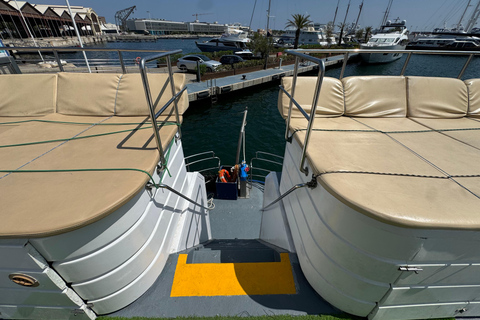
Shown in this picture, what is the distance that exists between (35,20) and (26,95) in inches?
2898

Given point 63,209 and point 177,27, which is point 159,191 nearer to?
point 63,209

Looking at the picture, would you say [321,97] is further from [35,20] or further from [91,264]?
[35,20]

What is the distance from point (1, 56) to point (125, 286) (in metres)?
6.01

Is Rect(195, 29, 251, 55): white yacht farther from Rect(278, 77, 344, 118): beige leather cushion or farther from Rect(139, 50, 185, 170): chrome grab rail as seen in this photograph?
Rect(139, 50, 185, 170): chrome grab rail

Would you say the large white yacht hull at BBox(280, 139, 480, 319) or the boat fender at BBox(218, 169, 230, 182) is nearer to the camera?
the large white yacht hull at BBox(280, 139, 480, 319)

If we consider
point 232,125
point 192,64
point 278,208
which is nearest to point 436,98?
point 278,208

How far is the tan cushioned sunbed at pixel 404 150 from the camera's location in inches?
55.4

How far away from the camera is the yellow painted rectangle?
2188mm

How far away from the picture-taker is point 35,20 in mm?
48406

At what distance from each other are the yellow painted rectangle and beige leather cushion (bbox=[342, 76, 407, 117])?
260 cm

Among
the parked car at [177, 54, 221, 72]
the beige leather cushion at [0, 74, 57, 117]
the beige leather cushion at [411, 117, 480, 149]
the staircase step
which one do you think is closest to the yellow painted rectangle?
the staircase step

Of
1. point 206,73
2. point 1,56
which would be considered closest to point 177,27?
point 206,73

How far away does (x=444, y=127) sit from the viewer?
2.82 m

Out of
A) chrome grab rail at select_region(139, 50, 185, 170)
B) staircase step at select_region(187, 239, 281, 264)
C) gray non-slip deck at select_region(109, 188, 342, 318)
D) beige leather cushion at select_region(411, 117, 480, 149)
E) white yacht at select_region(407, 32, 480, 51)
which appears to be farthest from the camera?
white yacht at select_region(407, 32, 480, 51)
